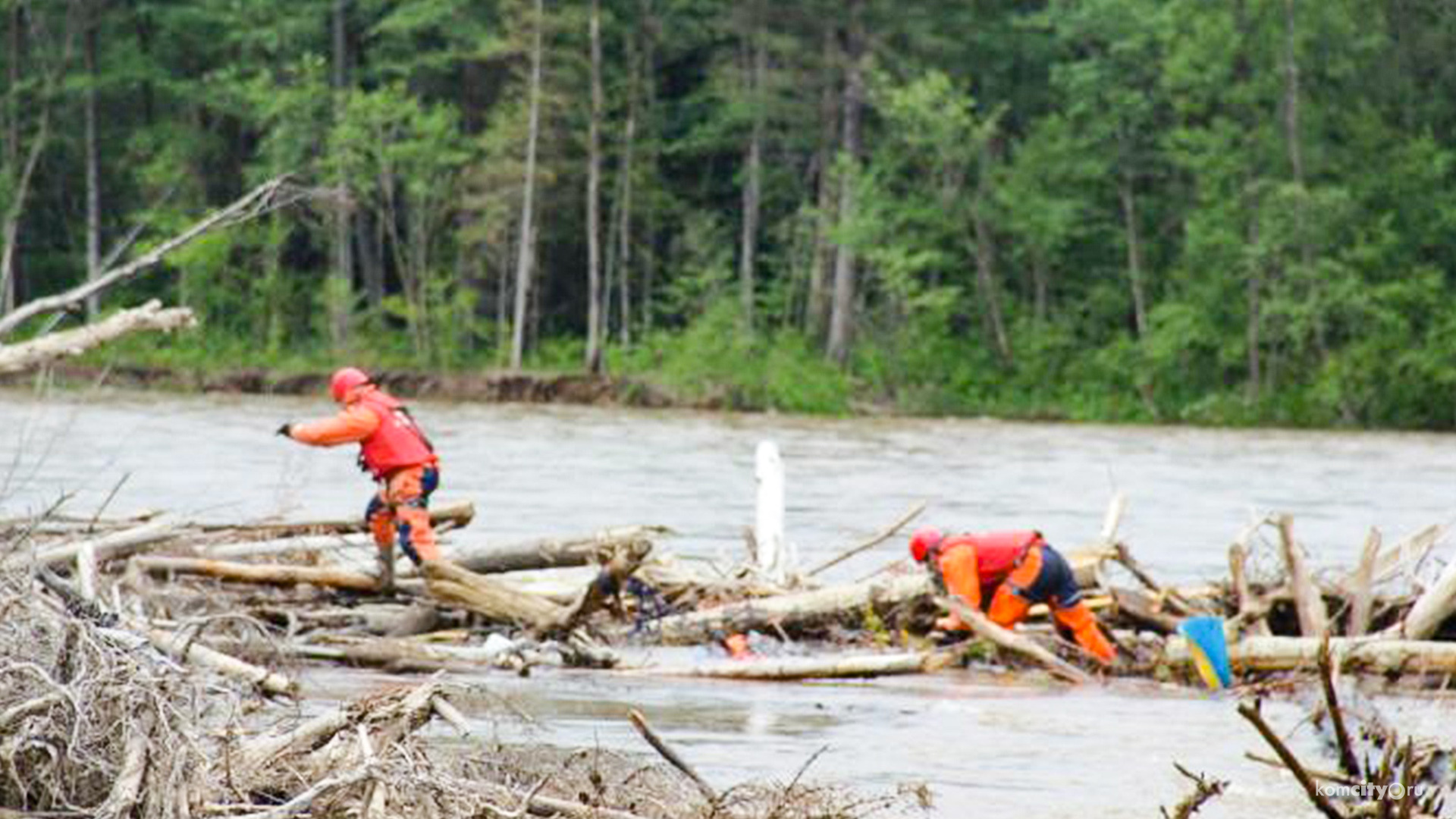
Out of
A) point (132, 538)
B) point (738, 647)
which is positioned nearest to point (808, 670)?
point (738, 647)

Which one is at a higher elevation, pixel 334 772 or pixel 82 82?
pixel 82 82

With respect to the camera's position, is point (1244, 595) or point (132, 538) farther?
point (1244, 595)

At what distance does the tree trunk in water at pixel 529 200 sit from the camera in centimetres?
5766

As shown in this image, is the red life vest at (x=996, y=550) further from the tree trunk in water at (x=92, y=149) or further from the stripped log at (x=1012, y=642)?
the tree trunk in water at (x=92, y=149)

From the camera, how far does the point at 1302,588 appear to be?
15375 millimetres

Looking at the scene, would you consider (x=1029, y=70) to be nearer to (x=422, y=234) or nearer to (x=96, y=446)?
(x=422, y=234)

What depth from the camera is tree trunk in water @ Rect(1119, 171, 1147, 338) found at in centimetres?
5778

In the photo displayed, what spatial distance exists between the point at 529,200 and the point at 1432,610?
146ft

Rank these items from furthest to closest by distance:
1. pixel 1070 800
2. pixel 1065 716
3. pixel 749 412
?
1. pixel 749 412
2. pixel 1065 716
3. pixel 1070 800

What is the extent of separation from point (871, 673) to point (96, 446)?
21.2 meters

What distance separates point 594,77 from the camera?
58.8m

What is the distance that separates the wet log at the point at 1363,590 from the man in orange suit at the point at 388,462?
507cm

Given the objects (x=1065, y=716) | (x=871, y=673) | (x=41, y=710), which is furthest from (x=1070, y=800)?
(x=41, y=710)

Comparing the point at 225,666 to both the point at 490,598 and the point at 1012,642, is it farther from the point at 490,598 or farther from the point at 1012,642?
the point at 1012,642
